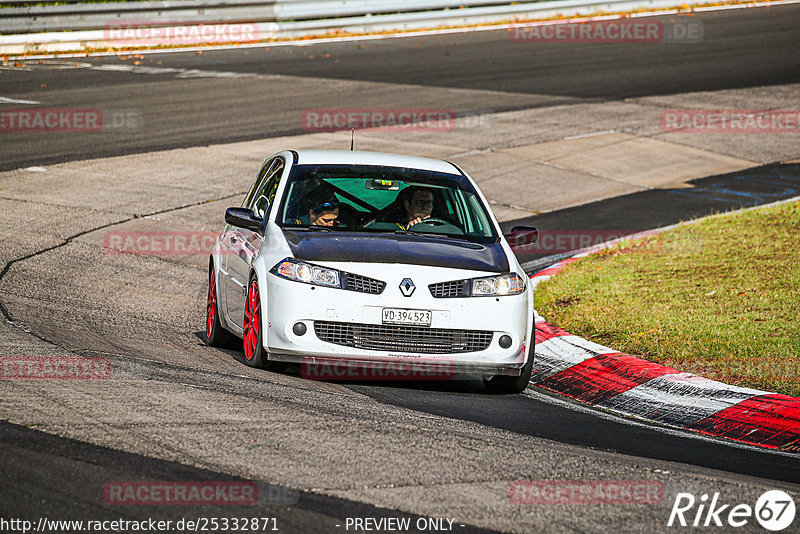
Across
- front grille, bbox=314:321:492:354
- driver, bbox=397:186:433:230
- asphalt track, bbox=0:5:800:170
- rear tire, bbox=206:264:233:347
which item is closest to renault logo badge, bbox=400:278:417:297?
front grille, bbox=314:321:492:354

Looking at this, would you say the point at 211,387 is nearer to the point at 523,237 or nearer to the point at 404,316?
the point at 404,316

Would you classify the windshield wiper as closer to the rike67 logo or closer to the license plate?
the license plate

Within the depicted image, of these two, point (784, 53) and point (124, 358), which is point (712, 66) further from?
point (124, 358)

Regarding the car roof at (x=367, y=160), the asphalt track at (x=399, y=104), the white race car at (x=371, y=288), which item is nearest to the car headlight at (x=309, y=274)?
the white race car at (x=371, y=288)

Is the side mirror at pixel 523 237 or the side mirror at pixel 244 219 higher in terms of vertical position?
the side mirror at pixel 244 219

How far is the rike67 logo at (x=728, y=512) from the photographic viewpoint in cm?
504

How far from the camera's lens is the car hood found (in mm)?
7781

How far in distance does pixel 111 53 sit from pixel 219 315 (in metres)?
20.3

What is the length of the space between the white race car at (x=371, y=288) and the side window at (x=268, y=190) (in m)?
0.05

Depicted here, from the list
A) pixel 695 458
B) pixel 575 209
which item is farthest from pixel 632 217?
pixel 695 458

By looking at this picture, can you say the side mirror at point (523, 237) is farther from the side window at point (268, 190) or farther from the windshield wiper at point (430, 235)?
the side window at point (268, 190)

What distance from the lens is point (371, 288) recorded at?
7.63 metres

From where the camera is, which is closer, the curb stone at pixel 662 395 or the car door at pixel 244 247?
the curb stone at pixel 662 395

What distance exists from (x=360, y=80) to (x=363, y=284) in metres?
17.4
